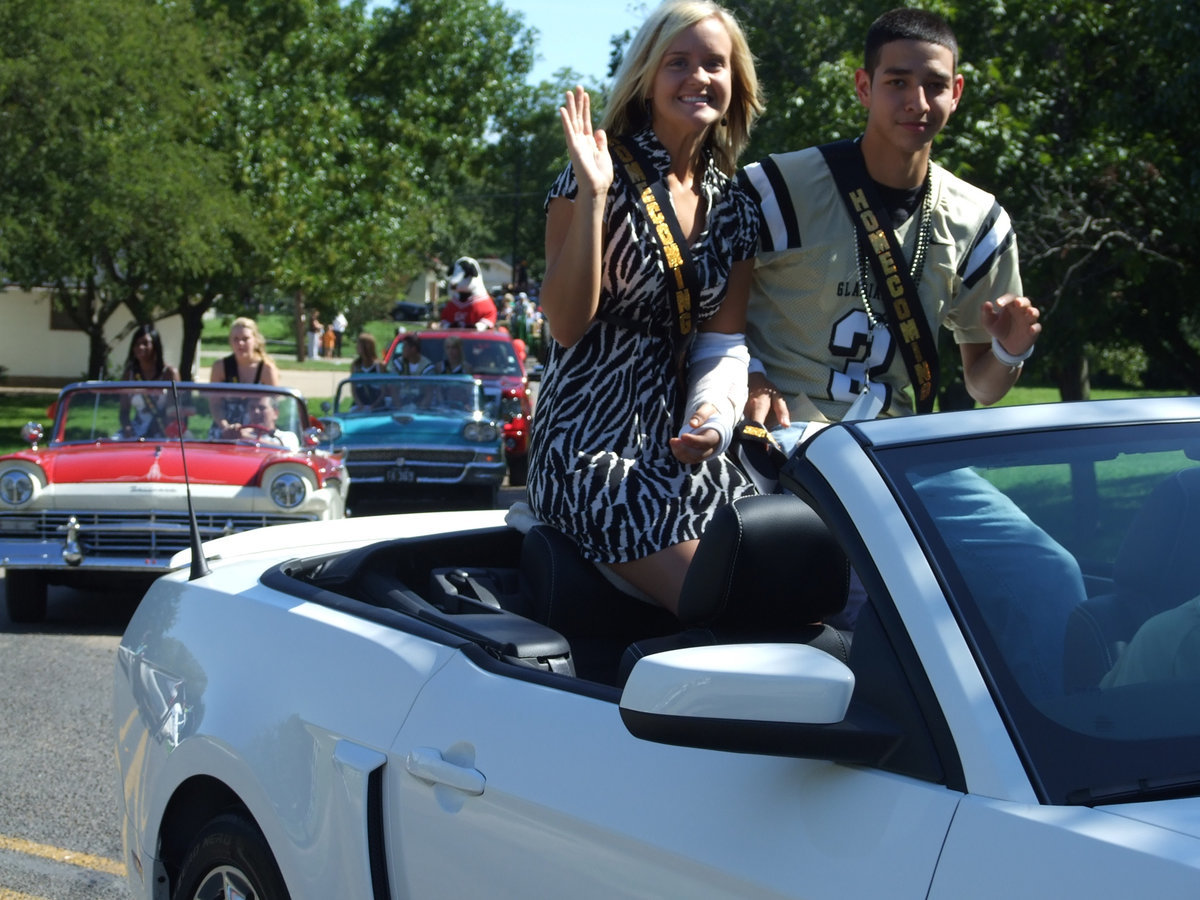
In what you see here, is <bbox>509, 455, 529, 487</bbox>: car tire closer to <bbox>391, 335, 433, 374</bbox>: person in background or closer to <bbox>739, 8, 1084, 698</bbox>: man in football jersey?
<bbox>391, 335, 433, 374</bbox>: person in background

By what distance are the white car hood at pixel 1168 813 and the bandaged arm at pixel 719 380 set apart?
148cm

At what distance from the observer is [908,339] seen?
3402 mm

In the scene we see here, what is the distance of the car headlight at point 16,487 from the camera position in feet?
30.0

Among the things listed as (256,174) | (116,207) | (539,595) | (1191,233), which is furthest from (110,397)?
(256,174)

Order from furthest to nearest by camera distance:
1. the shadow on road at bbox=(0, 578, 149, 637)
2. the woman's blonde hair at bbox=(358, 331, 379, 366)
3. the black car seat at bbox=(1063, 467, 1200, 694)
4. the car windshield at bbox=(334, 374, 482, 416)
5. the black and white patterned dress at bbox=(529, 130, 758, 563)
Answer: the woman's blonde hair at bbox=(358, 331, 379, 366) → the car windshield at bbox=(334, 374, 482, 416) → the shadow on road at bbox=(0, 578, 149, 637) → the black and white patterned dress at bbox=(529, 130, 758, 563) → the black car seat at bbox=(1063, 467, 1200, 694)

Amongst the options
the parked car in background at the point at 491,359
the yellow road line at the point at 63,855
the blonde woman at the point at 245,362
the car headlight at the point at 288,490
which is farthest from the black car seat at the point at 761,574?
the parked car in background at the point at 491,359

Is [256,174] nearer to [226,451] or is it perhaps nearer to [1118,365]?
[226,451]

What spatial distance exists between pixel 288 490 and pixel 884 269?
6694 millimetres

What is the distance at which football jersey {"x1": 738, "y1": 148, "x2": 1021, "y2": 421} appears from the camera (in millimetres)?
3398

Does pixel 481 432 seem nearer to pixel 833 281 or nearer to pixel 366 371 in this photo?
pixel 366 371

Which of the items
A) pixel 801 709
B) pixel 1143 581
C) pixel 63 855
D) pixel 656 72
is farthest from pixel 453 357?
pixel 801 709

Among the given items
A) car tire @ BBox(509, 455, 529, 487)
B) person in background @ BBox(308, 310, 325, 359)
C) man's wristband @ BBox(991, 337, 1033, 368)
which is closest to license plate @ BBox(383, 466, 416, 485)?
car tire @ BBox(509, 455, 529, 487)

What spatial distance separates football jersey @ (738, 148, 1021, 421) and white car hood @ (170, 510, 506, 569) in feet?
3.05

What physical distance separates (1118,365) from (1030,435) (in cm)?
3752
